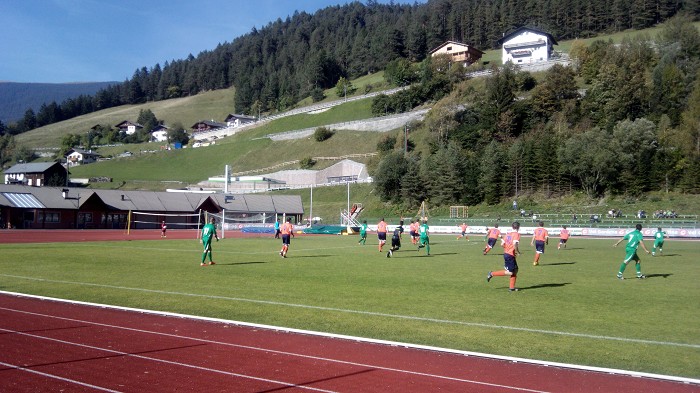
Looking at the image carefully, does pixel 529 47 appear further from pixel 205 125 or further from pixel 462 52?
pixel 205 125

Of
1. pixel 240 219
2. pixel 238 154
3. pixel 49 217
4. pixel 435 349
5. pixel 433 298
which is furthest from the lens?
pixel 238 154

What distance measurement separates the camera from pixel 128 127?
191 metres

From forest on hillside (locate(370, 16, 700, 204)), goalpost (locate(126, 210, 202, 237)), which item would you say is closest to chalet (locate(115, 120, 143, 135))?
forest on hillside (locate(370, 16, 700, 204))

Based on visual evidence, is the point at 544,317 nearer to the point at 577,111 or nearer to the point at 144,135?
the point at 577,111

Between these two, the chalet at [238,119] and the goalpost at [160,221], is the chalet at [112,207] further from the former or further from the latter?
the chalet at [238,119]

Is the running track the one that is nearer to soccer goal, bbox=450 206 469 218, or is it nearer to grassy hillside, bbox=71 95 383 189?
soccer goal, bbox=450 206 469 218

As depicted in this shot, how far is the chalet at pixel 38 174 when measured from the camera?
316 ft

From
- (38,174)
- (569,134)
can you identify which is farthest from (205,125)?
(569,134)

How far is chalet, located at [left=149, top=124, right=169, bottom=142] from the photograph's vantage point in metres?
179

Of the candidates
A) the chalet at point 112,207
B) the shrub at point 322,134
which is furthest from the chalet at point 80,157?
the chalet at point 112,207

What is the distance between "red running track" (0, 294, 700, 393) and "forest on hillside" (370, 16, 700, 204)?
69.0m

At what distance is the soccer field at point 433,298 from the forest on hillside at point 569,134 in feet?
159

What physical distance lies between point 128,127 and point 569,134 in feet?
495

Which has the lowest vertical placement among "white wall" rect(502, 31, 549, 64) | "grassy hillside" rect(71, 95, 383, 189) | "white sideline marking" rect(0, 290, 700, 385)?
"white sideline marking" rect(0, 290, 700, 385)
